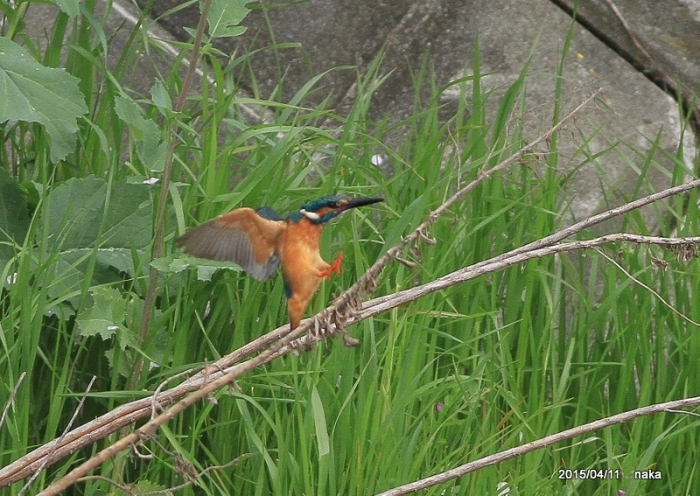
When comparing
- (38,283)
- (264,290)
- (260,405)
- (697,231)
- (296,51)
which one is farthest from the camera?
(296,51)

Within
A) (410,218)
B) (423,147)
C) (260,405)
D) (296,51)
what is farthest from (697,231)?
(296,51)

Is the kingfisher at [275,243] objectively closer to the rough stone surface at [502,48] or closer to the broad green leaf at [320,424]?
the broad green leaf at [320,424]


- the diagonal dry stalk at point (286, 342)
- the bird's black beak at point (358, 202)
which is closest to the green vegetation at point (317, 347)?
the diagonal dry stalk at point (286, 342)

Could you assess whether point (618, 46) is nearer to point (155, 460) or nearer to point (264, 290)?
point (264, 290)

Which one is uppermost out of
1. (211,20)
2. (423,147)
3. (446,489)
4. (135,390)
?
(211,20)

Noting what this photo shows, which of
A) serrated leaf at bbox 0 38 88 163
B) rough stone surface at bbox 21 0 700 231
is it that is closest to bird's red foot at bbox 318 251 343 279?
serrated leaf at bbox 0 38 88 163

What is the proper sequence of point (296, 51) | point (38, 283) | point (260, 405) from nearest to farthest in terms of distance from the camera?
point (38, 283), point (260, 405), point (296, 51)

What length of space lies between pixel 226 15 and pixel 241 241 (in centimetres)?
51

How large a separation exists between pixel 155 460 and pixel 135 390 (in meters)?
0.14

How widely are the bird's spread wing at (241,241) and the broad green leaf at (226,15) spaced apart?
1.41 ft

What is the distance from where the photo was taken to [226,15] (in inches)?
82.0

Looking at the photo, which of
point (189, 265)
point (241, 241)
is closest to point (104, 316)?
point (189, 265)

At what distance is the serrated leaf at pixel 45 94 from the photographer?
2.12 m

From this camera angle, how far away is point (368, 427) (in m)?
2.00
